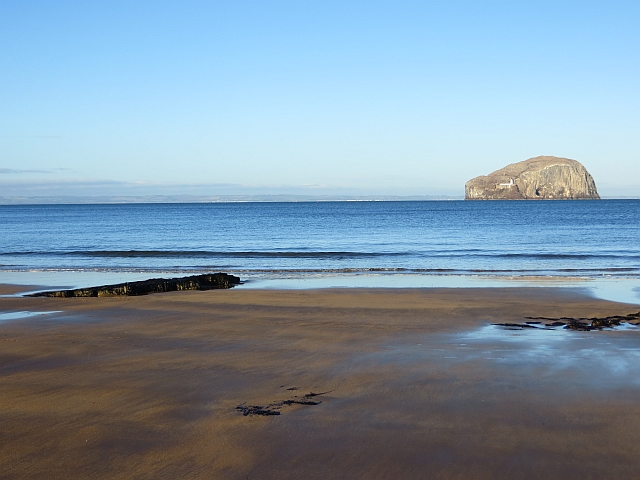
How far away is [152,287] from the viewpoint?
57.5 feet

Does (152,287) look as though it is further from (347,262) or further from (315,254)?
(315,254)

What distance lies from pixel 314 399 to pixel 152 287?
11.3 meters

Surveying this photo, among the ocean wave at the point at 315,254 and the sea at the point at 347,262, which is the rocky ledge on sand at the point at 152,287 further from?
the ocean wave at the point at 315,254

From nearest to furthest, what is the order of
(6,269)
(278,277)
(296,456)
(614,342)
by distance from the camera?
(296,456), (614,342), (278,277), (6,269)

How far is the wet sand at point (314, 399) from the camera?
5.34 metres

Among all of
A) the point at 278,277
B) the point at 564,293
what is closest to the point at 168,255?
the point at 278,277

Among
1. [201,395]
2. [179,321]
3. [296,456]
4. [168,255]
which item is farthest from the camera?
[168,255]

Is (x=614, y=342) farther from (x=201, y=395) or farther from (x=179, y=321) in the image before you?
(x=179, y=321)

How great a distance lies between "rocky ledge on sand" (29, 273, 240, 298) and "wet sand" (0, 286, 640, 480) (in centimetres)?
397

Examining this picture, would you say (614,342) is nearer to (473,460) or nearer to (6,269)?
(473,460)

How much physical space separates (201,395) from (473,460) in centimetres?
319

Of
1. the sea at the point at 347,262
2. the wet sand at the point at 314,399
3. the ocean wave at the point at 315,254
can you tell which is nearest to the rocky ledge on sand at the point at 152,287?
the sea at the point at 347,262

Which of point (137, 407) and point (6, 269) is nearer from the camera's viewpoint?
point (137, 407)

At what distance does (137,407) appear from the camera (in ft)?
22.3
